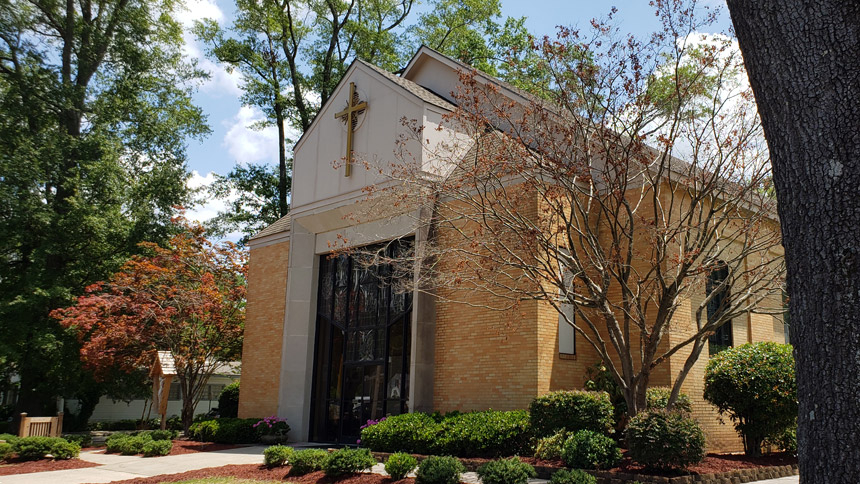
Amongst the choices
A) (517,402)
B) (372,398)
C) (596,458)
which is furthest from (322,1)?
(596,458)

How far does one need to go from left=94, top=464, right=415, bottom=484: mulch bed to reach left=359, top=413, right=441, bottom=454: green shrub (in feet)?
7.37

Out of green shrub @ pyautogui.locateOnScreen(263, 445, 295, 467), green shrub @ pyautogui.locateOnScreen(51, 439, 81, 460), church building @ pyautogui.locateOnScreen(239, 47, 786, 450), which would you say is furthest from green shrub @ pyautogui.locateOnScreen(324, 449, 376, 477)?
green shrub @ pyautogui.locateOnScreen(51, 439, 81, 460)

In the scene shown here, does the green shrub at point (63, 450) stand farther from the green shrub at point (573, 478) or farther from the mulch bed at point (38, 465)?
the green shrub at point (573, 478)

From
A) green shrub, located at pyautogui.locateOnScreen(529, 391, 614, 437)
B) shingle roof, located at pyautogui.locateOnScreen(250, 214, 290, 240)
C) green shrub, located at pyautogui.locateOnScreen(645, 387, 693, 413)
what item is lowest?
green shrub, located at pyautogui.locateOnScreen(529, 391, 614, 437)

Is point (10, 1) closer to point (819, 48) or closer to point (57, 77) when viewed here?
point (57, 77)

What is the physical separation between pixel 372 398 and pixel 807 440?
1597 cm

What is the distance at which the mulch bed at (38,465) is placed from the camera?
15.7m

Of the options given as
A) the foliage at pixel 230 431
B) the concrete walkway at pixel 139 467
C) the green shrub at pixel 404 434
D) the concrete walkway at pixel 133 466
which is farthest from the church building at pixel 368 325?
the concrete walkway at pixel 133 466

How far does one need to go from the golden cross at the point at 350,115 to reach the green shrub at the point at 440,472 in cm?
1080

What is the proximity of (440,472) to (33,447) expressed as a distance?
11.8 m

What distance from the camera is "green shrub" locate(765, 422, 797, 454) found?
46.1ft

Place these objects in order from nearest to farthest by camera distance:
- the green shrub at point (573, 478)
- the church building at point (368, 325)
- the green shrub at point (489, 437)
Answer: the green shrub at point (573, 478) → the green shrub at point (489, 437) → the church building at point (368, 325)

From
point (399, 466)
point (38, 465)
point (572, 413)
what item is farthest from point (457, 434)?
point (38, 465)

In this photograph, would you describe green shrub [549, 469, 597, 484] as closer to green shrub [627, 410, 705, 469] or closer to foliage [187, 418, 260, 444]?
green shrub [627, 410, 705, 469]
